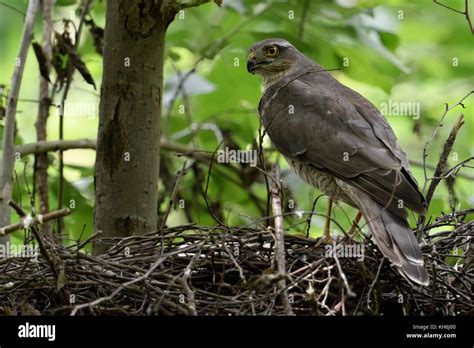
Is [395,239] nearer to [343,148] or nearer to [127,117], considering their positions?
[343,148]

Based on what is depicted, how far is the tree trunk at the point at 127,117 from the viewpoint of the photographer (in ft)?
17.1

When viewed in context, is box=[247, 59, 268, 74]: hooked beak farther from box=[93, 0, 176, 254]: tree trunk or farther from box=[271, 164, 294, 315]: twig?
box=[271, 164, 294, 315]: twig

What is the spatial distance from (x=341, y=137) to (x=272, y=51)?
1316mm

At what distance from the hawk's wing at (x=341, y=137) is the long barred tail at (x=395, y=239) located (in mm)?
60

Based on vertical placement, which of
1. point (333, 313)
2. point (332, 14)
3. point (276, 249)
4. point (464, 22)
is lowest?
point (333, 313)

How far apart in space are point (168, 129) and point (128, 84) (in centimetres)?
185

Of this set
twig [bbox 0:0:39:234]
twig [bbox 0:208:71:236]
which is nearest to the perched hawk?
twig [bbox 0:0:39:234]

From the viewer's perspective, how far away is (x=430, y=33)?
8.84 meters

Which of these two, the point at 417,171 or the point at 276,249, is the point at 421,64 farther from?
A: the point at 276,249

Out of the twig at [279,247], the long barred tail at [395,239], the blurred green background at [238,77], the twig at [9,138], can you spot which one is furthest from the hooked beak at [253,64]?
the twig at [279,247]

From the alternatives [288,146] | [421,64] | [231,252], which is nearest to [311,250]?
[231,252]

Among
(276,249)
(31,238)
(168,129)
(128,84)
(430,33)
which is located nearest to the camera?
(276,249)

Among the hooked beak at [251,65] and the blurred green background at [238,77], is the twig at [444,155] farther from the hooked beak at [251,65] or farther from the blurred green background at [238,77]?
the hooked beak at [251,65]

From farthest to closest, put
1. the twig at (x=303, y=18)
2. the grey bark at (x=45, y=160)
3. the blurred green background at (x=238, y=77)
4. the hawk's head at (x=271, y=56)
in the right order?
the hawk's head at (x=271, y=56) → the blurred green background at (x=238, y=77) → the twig at (x=303, y=18) → the grey bark at (x=45, y=160)
